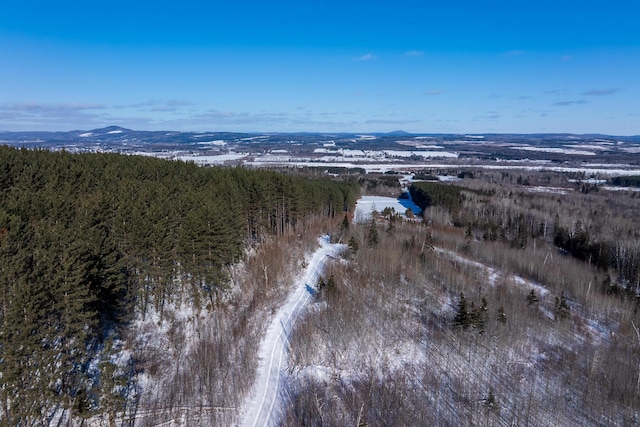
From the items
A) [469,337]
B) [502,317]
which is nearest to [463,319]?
[469,337]

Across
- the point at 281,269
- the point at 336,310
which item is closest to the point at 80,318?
the point at 336,310

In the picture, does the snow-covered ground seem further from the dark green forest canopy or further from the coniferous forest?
the coniferous forest

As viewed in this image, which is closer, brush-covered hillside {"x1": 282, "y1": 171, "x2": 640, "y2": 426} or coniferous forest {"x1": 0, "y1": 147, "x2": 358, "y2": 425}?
coniferous forest {"x1": 0, "y1": 147, "x2": 358, "y2": 425}

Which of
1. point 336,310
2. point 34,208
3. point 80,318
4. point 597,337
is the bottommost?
point 597,337

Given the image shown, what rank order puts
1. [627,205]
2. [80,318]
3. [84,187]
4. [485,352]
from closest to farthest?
[80,318]
[485,352]
[84,187]
[627,205]

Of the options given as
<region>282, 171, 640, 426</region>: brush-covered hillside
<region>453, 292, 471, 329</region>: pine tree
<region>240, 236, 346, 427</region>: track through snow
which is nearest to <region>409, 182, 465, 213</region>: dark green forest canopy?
<region>282, 171, 640, 426</region>: brush-covered hillside

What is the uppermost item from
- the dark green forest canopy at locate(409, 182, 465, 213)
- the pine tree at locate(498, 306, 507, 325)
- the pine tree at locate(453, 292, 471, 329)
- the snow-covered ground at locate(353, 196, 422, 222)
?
the dark green forest canopy at locate(409, 182, 465, 213)

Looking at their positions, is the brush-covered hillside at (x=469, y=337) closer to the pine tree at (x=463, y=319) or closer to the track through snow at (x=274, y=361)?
the pine tree at (x=463, y=319)

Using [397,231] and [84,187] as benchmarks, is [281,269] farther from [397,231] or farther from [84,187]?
[397,231]
